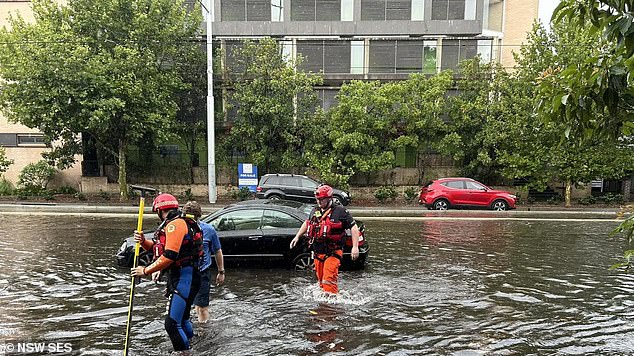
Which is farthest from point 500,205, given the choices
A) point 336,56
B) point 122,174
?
point 122,174

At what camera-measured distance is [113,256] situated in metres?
9.58

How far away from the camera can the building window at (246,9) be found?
26938 millimetres

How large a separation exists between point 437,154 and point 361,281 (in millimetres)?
17784

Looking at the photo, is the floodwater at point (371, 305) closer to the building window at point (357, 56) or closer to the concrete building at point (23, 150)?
the concrete building at point (23, 150)

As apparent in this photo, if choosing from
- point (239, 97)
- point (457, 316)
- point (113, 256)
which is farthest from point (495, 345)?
point (239, 97)

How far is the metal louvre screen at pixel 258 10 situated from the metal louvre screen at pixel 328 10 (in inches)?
121

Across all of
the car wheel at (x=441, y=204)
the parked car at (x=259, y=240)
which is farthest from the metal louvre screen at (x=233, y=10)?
the parked car at (x=259, y=240)

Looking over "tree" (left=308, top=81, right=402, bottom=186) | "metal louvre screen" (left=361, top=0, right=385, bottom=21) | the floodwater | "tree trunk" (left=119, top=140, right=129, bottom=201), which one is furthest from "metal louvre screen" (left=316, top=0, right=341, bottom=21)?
the floodwater

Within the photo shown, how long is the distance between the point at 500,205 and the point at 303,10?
54.2 ft

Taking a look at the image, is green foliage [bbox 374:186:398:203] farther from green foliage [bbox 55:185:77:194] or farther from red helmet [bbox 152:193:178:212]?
red helmet [bbox 152:193:178:212]

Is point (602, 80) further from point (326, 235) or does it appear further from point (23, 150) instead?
point (23, 150)

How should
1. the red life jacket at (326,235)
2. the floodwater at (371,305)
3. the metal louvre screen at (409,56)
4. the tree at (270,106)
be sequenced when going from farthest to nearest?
the metal louvre screen at (409,56), the tree at (270,106), the red life jacket at (326,235), the floodwater at (371,305)

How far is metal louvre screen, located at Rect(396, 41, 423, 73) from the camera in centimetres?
2614

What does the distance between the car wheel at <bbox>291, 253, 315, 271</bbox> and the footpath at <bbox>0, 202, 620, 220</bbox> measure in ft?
28.2
